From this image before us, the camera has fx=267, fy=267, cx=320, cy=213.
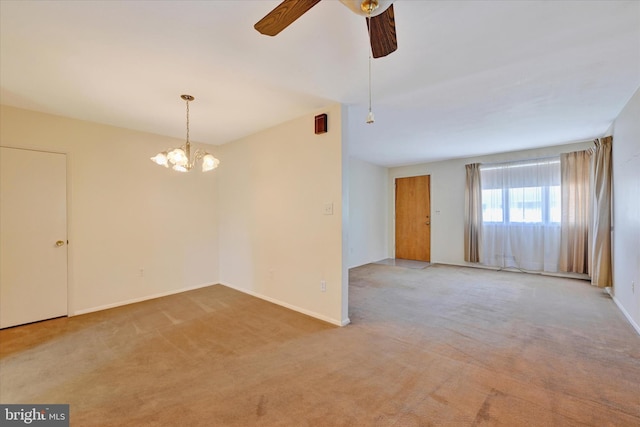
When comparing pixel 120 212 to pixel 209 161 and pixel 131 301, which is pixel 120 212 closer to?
pixel 131 301

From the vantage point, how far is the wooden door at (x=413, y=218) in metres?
6.56

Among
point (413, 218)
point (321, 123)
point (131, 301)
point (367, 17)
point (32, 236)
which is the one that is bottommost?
point (131, 301)

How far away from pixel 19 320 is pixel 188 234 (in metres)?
2.02

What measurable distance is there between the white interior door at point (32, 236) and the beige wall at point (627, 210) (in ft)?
20.7

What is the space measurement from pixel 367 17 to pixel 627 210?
3.82 meters

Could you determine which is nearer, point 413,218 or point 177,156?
point 177,156

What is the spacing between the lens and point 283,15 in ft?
4.19

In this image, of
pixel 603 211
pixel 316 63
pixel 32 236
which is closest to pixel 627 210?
pixel 603 211

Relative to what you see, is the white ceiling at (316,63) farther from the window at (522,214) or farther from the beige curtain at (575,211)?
the window at (522,214)

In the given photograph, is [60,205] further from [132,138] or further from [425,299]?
[425,299]

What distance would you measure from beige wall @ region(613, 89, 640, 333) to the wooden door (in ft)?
10.6

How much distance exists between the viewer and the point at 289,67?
2.22m

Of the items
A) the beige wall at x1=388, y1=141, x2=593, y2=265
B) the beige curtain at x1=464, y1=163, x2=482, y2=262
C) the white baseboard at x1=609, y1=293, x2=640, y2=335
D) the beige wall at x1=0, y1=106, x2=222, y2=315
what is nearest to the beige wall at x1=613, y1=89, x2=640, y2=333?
the white baseboard at x1=609, y1=293, x2=640, y2=335

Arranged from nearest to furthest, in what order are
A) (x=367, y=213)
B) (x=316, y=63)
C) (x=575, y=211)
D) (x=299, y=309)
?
(x=316, y=63) < (x=299, y=309) < (x=575, y=211) < (x=367, y=213)
